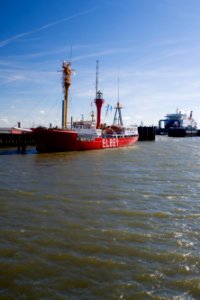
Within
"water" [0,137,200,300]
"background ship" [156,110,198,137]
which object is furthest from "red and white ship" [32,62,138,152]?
"background ship" [156,110,198,137]

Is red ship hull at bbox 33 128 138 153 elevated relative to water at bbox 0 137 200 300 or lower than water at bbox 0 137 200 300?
elevated

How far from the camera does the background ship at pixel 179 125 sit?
12838 cm

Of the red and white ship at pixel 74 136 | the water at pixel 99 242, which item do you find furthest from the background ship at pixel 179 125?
the water at pixel 99 242

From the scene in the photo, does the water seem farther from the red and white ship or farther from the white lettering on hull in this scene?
the white lettering on hull

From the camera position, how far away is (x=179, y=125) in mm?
139750

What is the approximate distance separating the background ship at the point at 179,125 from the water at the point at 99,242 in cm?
11410

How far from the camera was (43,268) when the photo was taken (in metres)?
7.41

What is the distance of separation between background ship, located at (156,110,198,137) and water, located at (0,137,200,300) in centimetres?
11410

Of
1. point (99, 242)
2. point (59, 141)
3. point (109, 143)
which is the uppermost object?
point (59, 141)

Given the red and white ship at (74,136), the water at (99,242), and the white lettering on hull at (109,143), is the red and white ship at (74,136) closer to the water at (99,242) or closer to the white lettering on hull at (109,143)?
the white lettering on hull at (109,143)

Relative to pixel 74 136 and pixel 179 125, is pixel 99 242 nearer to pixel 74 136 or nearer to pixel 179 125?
pixel 74 136

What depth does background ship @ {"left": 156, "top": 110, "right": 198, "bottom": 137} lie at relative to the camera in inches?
5054

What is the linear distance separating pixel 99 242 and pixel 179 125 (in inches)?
5324

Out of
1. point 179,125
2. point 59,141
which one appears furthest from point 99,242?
point 179,125
